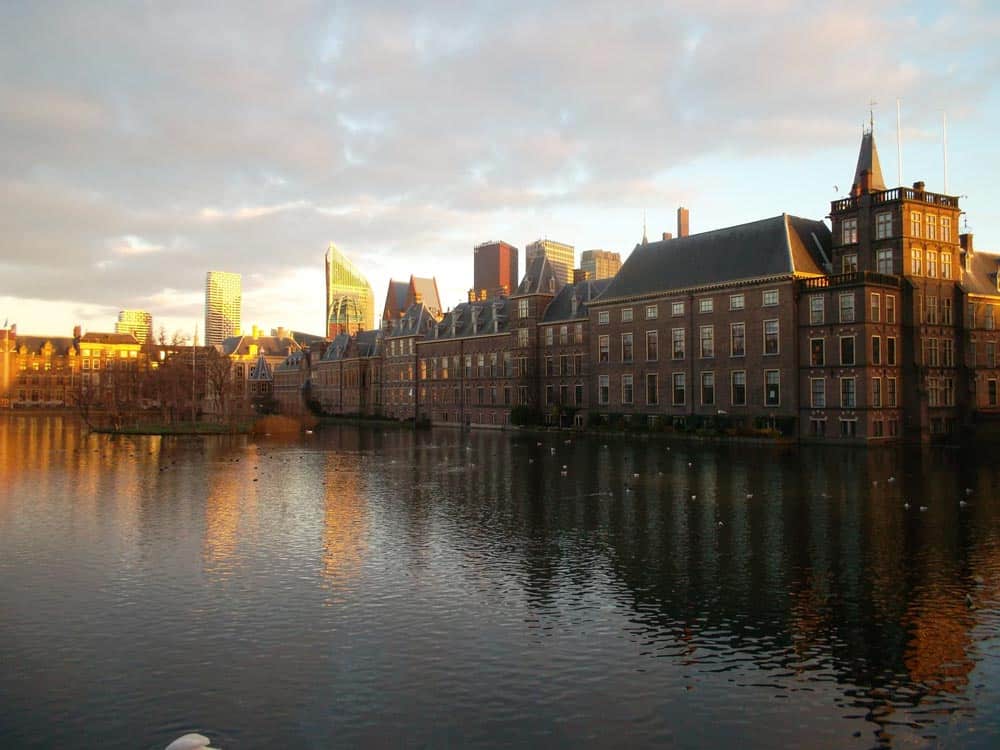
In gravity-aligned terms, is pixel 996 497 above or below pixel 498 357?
below

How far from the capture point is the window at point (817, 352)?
6019 centimetres

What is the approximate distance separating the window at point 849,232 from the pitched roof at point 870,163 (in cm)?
351

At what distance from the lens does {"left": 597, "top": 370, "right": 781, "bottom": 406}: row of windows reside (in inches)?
2478

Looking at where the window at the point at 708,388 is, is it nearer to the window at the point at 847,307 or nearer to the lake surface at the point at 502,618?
the window at the point at 847,307

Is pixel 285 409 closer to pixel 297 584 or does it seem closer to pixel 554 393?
pixel 554 393

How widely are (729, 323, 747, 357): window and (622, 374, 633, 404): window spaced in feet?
40.7

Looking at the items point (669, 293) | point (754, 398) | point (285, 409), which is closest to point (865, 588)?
point (754, 398)

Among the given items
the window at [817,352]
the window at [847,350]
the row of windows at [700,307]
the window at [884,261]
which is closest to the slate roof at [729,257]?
the row of windows at [700,307]

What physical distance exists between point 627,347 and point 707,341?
10012 mm

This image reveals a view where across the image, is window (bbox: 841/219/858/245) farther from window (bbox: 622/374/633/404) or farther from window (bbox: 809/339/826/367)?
window (bbox: 622/374/633/404)

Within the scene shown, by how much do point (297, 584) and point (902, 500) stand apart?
23347 millimetres

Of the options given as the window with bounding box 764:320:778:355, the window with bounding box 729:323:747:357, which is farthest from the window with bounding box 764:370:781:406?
the window with bounding box 729:323:747:357

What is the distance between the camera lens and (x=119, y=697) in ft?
38.6

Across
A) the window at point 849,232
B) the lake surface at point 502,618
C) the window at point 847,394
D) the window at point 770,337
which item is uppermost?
the window at point 849,232
